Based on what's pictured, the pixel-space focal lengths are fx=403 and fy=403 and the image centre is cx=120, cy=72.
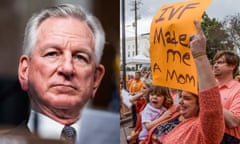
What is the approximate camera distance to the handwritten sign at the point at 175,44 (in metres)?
2.26

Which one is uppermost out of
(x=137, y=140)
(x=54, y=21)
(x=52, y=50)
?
(x=54, y=21)

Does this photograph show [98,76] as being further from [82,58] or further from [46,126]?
[46,126]

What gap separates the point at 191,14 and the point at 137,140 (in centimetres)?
80

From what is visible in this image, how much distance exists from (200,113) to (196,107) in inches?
1.6

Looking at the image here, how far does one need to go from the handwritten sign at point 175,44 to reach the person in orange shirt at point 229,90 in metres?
0.14

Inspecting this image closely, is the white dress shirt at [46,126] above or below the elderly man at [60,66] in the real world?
below

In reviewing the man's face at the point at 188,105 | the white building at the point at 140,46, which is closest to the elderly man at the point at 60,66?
the white building at the point at 140,46

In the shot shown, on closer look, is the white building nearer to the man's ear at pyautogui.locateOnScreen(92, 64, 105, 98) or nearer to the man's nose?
the man's ear at pyautogui.locateOnScreen(92, 64, 105, 98)

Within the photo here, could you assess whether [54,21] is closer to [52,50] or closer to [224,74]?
[52,50]

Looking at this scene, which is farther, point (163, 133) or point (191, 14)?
point (163, 133)

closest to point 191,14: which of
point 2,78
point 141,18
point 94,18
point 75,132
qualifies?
point 141,18

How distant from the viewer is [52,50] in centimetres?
245

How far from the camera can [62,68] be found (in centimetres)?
243

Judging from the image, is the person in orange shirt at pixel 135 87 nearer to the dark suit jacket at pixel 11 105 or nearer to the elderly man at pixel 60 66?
the elderly man at pixel 60 66
